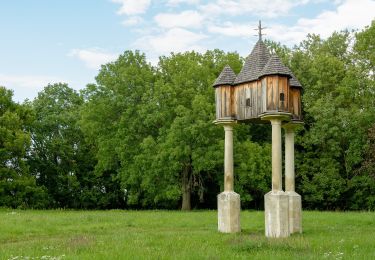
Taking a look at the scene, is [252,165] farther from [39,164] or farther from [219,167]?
[39,164]

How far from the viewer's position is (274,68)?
65.0 feet

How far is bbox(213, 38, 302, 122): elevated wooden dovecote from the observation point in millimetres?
19734

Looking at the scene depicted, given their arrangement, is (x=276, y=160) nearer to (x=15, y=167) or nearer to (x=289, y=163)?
(x=289, y=163)

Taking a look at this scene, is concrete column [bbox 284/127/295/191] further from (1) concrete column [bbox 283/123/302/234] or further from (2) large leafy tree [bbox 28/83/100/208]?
(2) large leafy tree [bbox 28/83/100/208]

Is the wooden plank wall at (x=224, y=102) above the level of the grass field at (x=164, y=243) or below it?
above

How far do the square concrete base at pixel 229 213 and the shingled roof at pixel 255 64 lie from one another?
4817 mm

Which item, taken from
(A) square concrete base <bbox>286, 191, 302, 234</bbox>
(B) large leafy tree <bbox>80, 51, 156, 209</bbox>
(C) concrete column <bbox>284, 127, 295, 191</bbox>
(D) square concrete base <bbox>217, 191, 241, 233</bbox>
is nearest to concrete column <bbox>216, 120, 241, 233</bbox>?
(D) square concrete base <bbox>217, 191, 241, 233</bbox>

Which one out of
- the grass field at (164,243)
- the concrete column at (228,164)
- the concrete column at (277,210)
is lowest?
the grass field at (164,243)

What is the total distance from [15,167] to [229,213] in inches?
1133

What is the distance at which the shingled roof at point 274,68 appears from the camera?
64.7ft

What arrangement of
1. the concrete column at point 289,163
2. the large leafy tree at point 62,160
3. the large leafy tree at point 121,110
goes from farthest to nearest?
the large leafy tree at point 62,160 < the large leafy tree at point 121,110 < the concrete column at point 289,163

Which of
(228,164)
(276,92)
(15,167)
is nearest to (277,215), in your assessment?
(228,164)

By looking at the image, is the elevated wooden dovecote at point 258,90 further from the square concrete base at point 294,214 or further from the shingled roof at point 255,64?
the square concrete base at point 294,214

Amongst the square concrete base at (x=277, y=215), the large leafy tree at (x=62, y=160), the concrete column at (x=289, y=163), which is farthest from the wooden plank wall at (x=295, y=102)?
the large leafy tree at (x=62, y=160)
